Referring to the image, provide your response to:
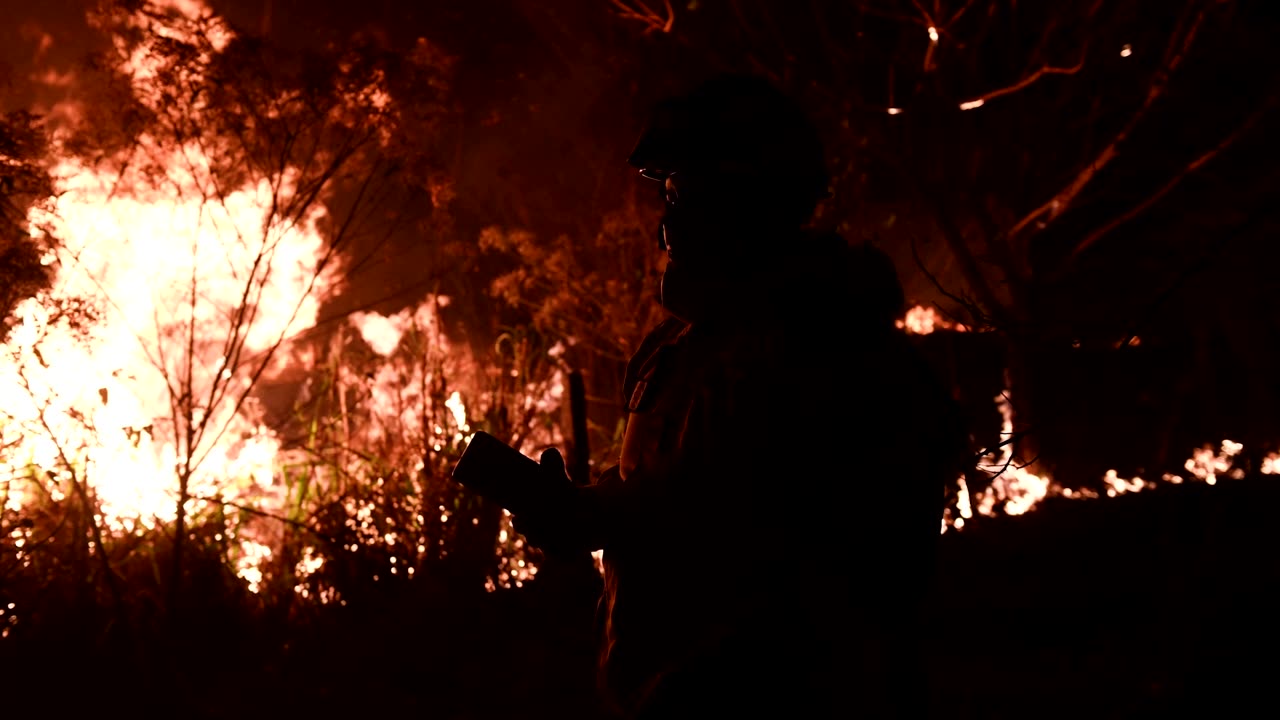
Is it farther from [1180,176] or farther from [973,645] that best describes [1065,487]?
[973,645]

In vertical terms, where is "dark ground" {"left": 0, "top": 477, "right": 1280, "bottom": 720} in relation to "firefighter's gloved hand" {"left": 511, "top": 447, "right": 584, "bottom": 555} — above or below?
above

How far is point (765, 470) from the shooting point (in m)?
1.15

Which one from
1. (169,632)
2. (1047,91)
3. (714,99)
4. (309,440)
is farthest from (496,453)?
(1047,91)

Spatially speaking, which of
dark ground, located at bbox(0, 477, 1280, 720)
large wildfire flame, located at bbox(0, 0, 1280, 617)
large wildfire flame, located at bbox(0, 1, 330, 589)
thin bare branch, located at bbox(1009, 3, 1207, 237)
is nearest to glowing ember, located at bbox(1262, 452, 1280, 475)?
dark ground, located at bbox(0, 477, 1280, 720)

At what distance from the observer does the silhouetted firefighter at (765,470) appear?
3.82 ft

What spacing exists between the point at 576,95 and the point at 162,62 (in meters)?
6.94

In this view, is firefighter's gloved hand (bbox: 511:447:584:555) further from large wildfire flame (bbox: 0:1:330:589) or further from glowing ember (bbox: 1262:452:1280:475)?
glowing ember (bbox: 1262:452:1280:475)

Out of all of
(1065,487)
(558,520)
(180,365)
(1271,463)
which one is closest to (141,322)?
(180,365)

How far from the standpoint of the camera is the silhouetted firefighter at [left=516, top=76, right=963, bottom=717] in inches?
45.9

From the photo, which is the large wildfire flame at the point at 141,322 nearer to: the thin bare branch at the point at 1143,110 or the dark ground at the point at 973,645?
the dark ground at the point at 973,645

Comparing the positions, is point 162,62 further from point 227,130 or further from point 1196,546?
point 1196,546

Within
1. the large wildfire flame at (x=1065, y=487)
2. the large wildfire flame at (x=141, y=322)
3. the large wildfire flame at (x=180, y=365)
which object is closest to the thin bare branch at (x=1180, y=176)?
the large wildfire flame at (x=1065, y=487)

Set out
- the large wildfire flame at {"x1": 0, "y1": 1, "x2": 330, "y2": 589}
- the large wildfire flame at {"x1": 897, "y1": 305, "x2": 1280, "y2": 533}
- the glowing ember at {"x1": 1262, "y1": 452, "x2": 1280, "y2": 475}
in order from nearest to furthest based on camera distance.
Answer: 1. the large wildfire flame at {"x1": 0, "y1": 1, "x2": 330, "y2": 589}
2. the large wildfire flame at {"x1": 897, "y1": 305, "x2": 1280, "y2": 533}
3. the glowing ember at {"x1": 1262, "y1": 452, "x2": 1280, "y2": 475}

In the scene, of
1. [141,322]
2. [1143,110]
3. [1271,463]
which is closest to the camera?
[141,322]
